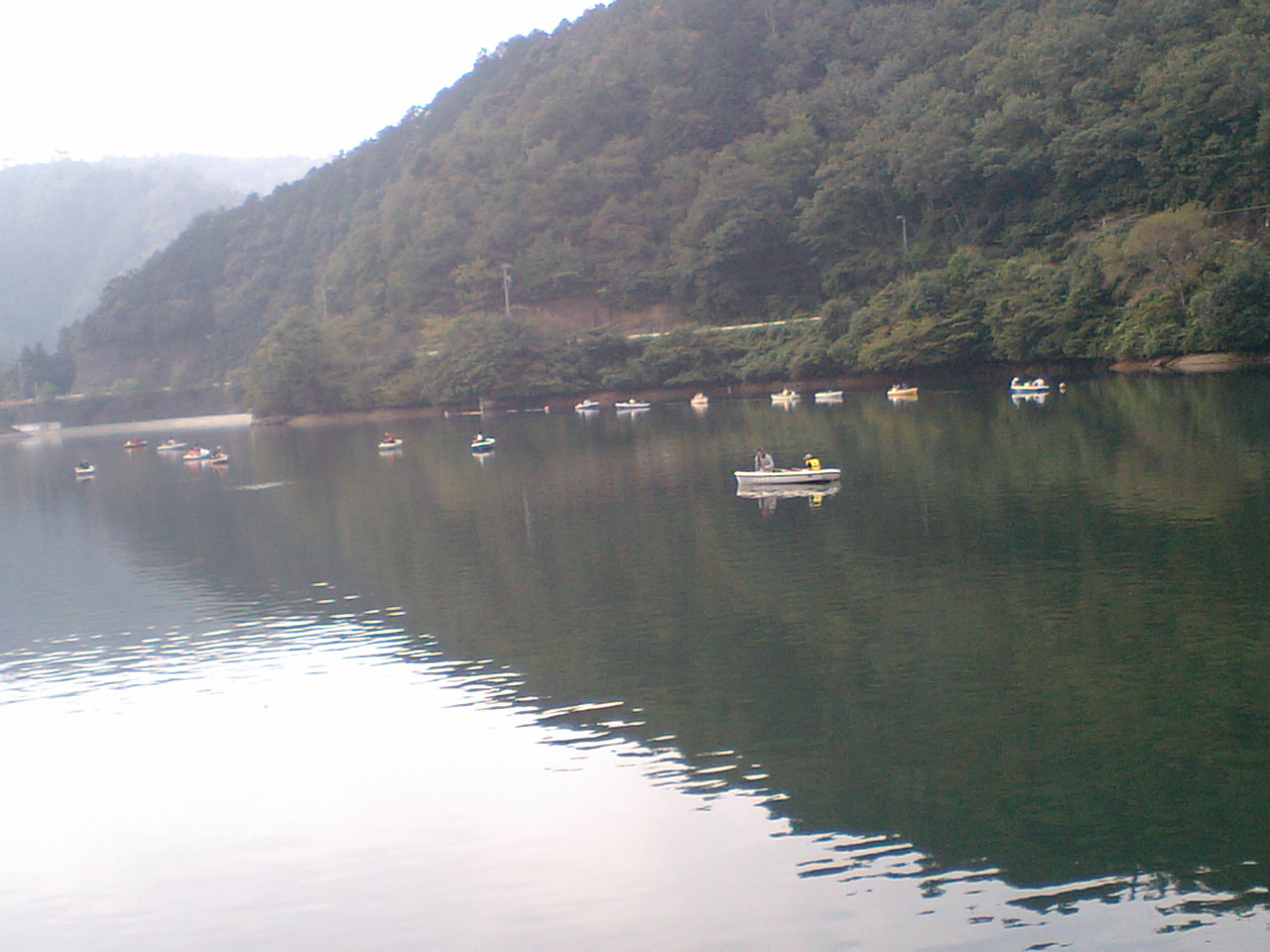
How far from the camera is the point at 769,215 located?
99.3 m

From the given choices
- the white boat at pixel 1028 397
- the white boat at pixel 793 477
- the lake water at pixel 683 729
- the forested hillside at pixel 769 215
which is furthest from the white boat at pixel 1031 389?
the white boat at pixel 793 477

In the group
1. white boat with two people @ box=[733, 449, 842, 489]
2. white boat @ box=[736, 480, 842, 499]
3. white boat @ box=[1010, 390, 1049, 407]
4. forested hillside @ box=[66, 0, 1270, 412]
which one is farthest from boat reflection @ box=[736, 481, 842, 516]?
forested hillside @ box=[66, 0, 1270, 412]

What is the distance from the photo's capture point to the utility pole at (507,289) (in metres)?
107

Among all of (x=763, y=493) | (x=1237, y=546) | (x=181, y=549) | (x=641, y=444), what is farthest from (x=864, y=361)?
(x=1237, y=546)

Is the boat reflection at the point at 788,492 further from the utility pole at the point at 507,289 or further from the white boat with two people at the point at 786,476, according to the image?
the utility pole at the point at 507,289

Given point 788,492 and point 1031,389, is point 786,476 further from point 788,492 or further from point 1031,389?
point 1031,389

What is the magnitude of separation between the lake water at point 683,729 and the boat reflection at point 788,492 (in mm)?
321

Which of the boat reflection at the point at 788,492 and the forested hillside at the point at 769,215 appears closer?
the boat reflection at the point at 788,492

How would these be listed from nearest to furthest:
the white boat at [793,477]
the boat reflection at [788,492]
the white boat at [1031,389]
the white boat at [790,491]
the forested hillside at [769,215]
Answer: the boat reflection at [788,492] → the white boat at [790,491] → the white boat at [793,477] → the white boat at [1031,389] → the forested hillside at [769,215]

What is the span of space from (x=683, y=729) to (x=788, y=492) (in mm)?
17928

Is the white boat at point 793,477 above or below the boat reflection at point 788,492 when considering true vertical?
above

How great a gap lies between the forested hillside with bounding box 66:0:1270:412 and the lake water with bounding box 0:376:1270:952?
43144 millimetres

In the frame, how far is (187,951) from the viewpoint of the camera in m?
10.2

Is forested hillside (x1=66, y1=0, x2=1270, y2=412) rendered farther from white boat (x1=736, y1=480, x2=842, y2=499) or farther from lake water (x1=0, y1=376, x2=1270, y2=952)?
lake water (x1=0, y1=376, x2=1270, y2=952)
